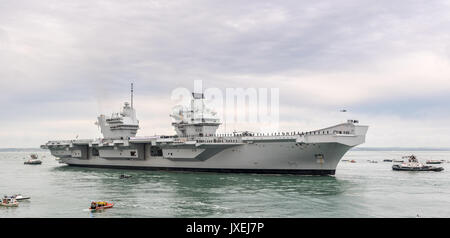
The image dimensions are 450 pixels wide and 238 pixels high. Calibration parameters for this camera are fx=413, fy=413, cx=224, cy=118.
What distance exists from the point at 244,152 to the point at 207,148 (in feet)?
10.6

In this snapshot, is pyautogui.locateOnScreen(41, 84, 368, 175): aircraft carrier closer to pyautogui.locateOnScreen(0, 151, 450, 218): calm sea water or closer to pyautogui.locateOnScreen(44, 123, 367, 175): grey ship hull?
pyautogui.locateOnScreen(44, 123, 367, 175): grey ship hull

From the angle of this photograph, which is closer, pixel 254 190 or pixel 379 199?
pixel 379 199

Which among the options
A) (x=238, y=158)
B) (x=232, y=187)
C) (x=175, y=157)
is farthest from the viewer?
(x=175, y=157)

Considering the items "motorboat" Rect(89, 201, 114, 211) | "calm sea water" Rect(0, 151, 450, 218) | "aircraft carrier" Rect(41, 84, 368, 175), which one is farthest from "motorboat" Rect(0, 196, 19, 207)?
"aircraft carrier" Rect(41, 84, 368, 175)

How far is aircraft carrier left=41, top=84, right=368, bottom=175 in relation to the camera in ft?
102

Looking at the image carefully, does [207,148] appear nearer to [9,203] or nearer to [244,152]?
[244,152]

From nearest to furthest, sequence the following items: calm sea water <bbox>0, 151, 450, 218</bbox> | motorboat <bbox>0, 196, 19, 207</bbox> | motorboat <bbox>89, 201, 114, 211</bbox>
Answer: calm sea water <bbox>0, 151, 450, 218</bbox>
motorboat <bbox>89, 201, 114, 211</bbox>
motorboat <bbox>0, 196, 19, 207</bbox>

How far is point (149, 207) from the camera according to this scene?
20.1 m

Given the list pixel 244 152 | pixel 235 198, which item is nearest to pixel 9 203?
pixel 235 198

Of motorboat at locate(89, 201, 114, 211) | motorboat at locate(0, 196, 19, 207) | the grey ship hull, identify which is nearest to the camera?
motorboat at locate(89, 201, 114, 211)
